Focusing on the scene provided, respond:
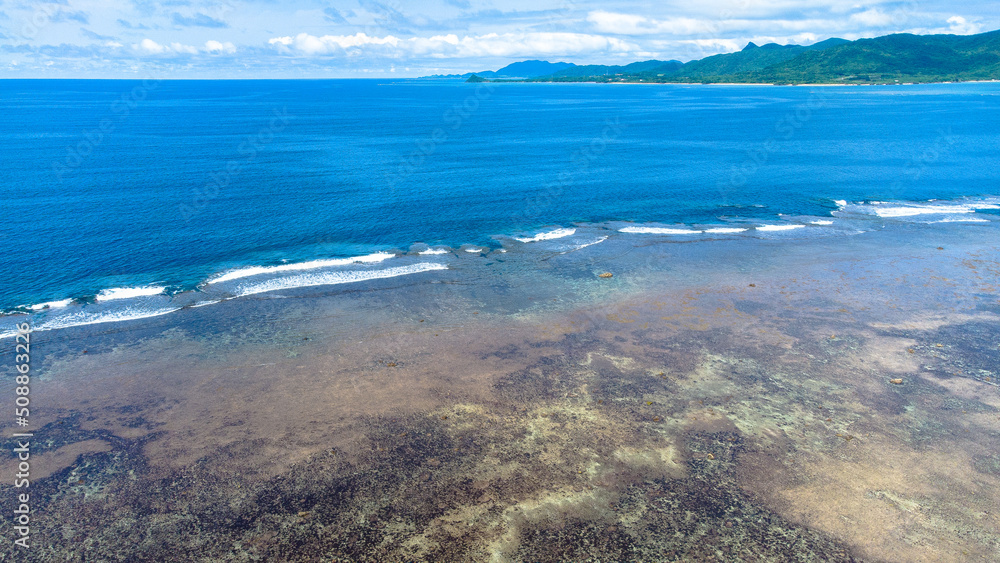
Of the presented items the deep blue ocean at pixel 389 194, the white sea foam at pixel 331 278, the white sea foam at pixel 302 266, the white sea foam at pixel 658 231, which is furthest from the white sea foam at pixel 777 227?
the white sea foam at pixel 302 266

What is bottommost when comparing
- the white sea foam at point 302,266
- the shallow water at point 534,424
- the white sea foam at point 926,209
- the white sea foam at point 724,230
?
the shallow water at point 534,424

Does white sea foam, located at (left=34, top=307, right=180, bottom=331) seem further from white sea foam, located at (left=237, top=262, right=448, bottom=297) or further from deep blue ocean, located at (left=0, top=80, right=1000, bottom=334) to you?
white sea foam, located at (left=237, top=262, right=448, bottom=297)

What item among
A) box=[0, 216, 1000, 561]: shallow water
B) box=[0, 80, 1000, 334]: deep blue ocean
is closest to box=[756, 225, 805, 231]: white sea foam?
box=[0, 80, 1000, 334]: deep blue ocean

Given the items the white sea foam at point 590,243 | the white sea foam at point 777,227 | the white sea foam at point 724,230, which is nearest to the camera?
the white sea foam at point 590,243

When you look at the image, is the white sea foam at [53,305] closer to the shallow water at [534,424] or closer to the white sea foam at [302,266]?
the shallow water at [534,424]

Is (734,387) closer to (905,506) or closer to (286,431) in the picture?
(905,506)
